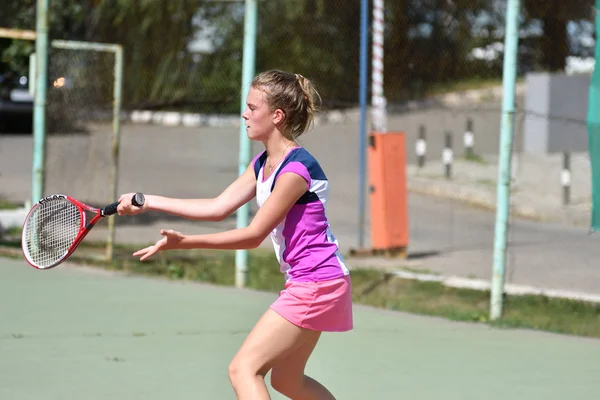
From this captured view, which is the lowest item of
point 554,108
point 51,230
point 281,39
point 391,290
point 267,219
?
point 391,290

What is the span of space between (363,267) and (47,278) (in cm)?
283

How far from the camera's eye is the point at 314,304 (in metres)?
4.04

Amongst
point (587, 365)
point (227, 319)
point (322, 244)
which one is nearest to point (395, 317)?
point (227, 319)

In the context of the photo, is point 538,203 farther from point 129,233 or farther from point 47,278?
point 47,278

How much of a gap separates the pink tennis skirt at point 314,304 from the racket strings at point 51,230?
3.13 feet

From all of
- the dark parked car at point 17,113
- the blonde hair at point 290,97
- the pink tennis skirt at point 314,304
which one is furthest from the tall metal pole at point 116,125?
the dark parked car at point 17,113

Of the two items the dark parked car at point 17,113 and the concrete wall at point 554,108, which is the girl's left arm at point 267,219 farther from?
the dark parked car at point 17,113

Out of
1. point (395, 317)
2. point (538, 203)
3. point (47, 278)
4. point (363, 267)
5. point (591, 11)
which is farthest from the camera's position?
point (538, 203)

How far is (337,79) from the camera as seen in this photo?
13.1 metres

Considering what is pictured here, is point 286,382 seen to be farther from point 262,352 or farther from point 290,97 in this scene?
point 290,97

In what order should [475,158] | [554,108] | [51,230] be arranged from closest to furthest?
[51,230], [475,158], [554,108]

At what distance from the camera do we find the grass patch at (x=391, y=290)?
7.95 metres

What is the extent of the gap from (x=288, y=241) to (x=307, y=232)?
0.26 feet

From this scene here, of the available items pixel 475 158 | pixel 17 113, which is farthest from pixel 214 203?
pixel 17 113
